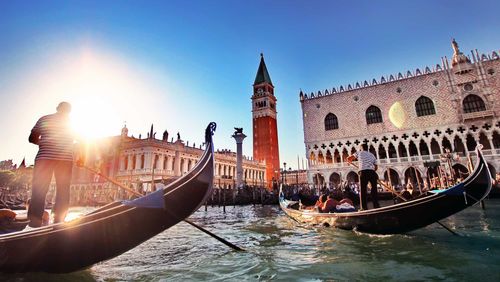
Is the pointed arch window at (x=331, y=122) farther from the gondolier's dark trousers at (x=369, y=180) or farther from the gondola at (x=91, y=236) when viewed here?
the gondola at (x=91, y=236)

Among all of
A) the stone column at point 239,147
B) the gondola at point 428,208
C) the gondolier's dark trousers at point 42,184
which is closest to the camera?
the gondolier's dark trousers at point 42,184

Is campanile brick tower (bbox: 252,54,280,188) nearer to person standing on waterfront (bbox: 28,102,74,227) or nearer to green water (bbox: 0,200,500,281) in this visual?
green water (bbox: 0,200,500,281)

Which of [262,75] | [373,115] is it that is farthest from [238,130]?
[262,75]

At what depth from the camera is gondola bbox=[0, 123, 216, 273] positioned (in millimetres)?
2293

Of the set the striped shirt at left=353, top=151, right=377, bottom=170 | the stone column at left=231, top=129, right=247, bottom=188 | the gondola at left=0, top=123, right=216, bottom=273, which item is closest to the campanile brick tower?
the stone column at left=231, top=129, right=247, bottom=188

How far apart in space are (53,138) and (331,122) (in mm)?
26916

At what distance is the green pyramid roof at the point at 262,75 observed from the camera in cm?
4934

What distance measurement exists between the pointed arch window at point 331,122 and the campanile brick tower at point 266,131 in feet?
58.4

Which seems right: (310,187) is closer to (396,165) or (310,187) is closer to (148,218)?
(396,165)

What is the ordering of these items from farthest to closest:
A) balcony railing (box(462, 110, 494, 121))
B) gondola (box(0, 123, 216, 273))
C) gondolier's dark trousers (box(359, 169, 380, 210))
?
balcony railing (box(462, 110, 494, 121)) → gondolier's dark trousers (box(359, 169, 380, 210)) → gondola (box(0, 123, 216, 273))

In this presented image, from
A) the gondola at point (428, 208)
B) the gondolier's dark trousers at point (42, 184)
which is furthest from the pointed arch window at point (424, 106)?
the gondolier's dark trousers at point (42, 184)

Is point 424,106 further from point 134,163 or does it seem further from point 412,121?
point 134,163

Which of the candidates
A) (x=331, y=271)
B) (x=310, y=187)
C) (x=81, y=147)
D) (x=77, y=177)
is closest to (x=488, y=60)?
(x=310, y=187)

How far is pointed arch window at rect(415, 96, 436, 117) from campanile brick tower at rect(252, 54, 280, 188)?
2438cm
